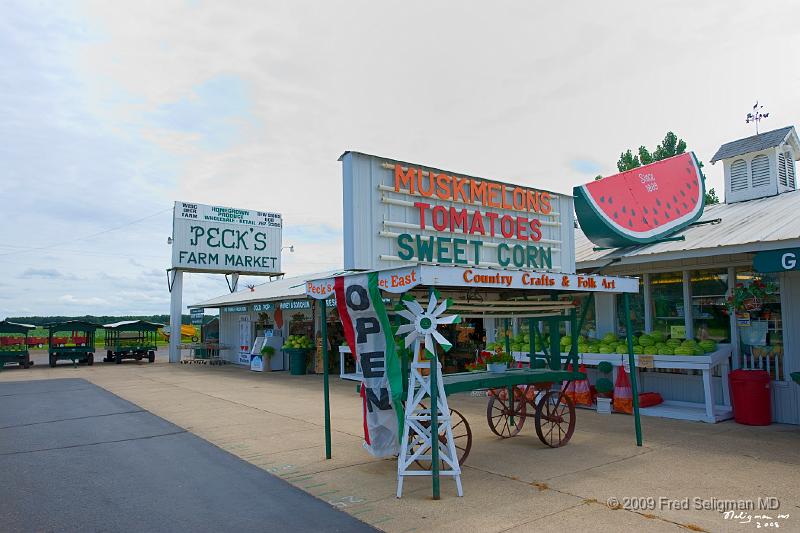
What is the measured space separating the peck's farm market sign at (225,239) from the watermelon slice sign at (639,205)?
25.6m

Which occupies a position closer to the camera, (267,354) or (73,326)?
(267,354)

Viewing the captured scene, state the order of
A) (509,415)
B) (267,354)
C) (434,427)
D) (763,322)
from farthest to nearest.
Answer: (267,354)
(763,322)
(509,415)
(434,427)

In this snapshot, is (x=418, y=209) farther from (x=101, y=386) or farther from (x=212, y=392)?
(x=101, y=386)

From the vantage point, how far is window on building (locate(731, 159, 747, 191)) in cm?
1326

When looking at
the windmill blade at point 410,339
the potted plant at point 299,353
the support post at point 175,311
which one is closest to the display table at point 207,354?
the support post at point 175,311

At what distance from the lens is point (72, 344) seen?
2908 centimetres

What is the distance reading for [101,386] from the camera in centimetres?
1816

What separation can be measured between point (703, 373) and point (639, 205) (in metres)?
3.68

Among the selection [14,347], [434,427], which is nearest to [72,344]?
[14,347]

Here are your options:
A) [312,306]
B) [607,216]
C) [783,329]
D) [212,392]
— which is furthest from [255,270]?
[783,329]

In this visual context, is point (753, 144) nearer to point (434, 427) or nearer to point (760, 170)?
point (760, 170)

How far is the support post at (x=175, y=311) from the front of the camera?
99.6 ft

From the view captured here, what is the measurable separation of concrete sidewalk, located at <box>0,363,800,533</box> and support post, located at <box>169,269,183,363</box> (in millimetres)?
20000

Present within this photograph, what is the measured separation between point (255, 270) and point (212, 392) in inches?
786
